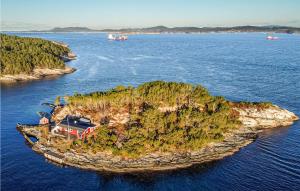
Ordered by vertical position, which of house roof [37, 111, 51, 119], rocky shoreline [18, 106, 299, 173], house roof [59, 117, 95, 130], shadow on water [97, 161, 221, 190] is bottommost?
shadow on water [97, 161, 221, 190]

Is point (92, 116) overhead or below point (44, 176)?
overhead

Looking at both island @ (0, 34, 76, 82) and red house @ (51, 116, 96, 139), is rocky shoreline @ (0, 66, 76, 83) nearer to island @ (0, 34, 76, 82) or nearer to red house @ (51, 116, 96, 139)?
island @ (0, 34, 76, 82)

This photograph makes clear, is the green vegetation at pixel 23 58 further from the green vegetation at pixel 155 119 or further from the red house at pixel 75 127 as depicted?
the red house at pixel 75 127

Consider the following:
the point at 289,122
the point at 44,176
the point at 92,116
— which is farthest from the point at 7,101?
the point at 289,122

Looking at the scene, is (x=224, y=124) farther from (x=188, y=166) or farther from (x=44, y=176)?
(x=44, y=176)

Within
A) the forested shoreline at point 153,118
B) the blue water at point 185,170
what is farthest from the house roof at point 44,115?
the forested shoreline at point 153,118

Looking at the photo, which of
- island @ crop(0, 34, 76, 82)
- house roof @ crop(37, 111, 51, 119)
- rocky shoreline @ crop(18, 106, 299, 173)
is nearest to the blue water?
rocky shoreline @ crop(18, 106, 299, 173)

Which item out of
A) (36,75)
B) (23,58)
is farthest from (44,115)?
(23,58)
